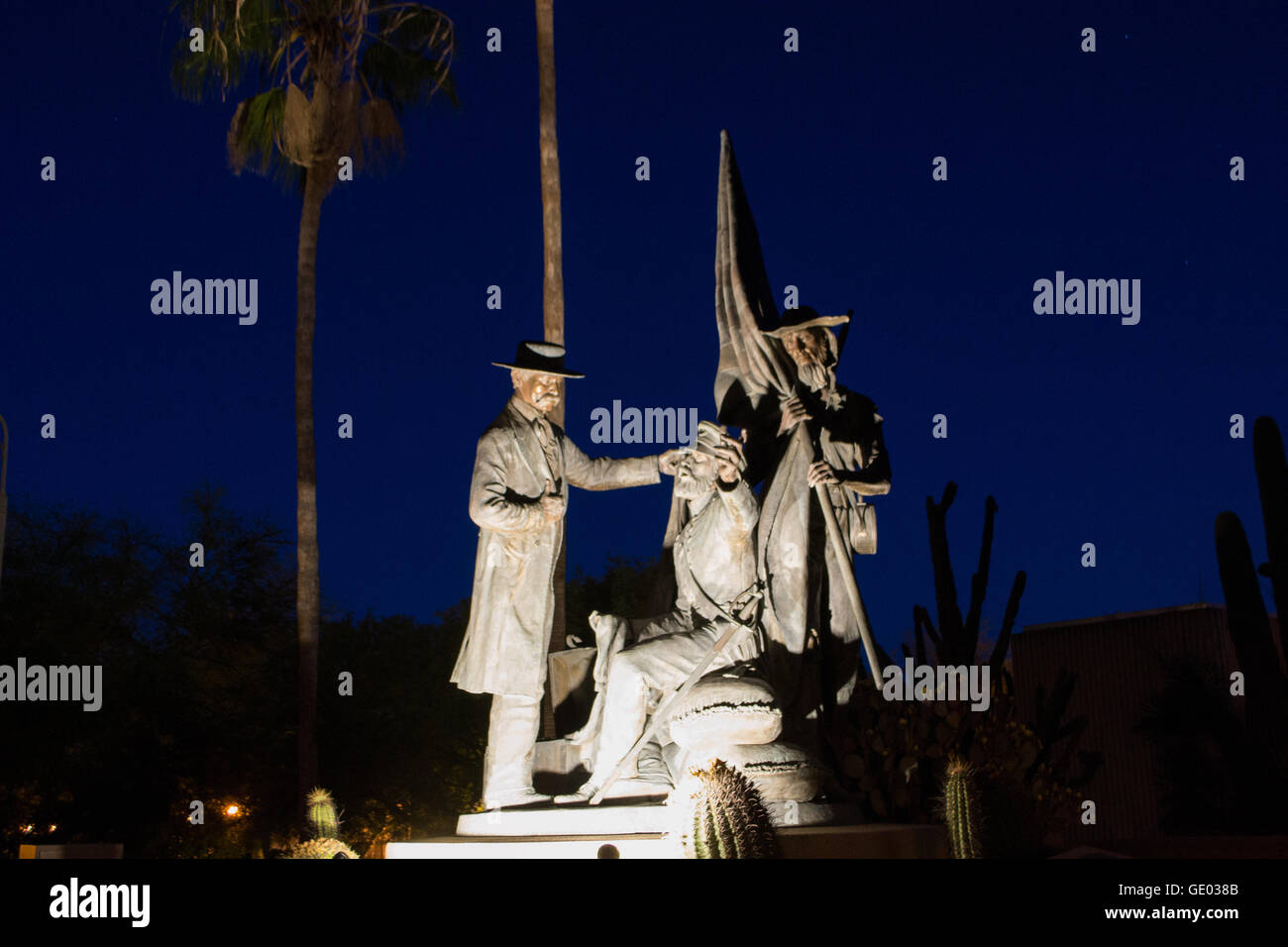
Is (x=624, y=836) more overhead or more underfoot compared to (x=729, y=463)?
more underfoot

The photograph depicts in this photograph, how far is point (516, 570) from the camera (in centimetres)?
718

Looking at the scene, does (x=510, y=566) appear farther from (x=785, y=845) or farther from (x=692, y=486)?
(x=785, y=845)

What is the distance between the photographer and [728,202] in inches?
346

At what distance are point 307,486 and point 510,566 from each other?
10.6 metres

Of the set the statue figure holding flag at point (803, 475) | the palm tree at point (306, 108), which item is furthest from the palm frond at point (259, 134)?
the statue figure holding flag at point (803, 475)

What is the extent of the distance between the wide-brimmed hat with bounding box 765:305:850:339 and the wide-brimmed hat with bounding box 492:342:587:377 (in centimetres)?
138

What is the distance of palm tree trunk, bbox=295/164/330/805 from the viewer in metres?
16.2

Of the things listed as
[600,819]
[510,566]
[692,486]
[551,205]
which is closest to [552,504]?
[510,566]

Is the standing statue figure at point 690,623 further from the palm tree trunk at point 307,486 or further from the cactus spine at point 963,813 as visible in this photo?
the palm tree trunk at point 307,486

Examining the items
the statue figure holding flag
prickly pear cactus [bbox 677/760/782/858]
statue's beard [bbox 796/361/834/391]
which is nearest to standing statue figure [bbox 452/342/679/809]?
the statue figure holding flag

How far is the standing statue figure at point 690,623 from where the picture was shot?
6.77 meters

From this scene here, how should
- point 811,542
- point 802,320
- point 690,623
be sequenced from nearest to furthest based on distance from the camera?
point 690,623, point 811,542, point 802,320

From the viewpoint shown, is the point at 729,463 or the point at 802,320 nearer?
the point at 729,463
